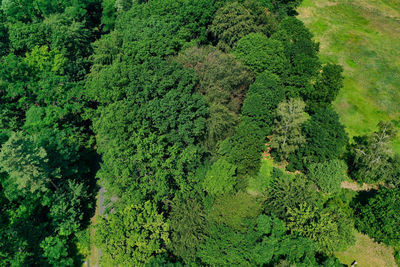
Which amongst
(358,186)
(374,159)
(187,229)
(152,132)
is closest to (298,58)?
(374,159)

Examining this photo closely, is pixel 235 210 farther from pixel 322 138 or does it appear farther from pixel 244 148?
pixel 322 138

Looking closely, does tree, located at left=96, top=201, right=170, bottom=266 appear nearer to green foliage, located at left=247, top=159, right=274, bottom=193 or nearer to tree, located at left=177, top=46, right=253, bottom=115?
green foliage, located at left=247, top=159, right=274, bottom=193

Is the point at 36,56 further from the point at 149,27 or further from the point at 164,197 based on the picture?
the point at 164,197

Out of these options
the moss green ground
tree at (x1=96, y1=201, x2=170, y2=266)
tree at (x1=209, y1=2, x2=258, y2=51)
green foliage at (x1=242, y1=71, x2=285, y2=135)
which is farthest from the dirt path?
tree at (x1=209, y1=2, x2=258, y2=51)

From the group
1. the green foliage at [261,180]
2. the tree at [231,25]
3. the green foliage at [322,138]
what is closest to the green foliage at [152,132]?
the green foliage at [261,180]

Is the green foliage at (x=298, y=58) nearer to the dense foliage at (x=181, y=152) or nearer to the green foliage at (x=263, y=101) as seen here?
the dense foliage at (x=181, y=152)

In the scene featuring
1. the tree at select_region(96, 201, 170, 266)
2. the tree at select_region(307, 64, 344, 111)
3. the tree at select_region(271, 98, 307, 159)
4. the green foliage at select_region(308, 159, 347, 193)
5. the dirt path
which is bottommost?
the tree at select_region(96, 201, 170, 266)

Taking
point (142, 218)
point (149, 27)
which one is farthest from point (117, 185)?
point (149, 27)
